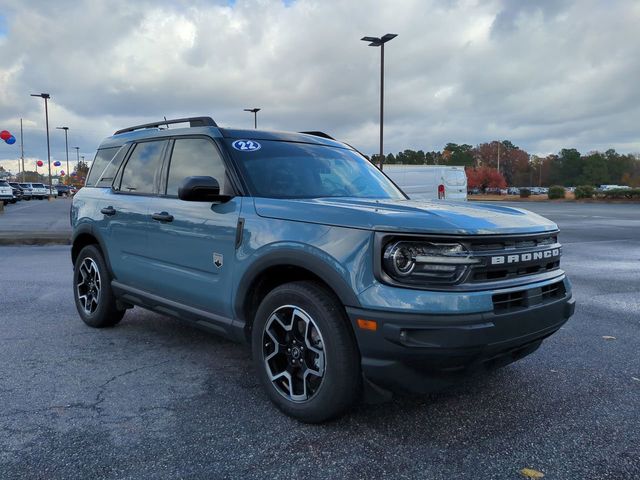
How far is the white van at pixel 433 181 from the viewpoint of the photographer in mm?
25922

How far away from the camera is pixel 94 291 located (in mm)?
5281

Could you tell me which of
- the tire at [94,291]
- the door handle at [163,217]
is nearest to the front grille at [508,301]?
the door handle at [163,217]

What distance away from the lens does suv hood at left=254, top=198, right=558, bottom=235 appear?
2777 mm

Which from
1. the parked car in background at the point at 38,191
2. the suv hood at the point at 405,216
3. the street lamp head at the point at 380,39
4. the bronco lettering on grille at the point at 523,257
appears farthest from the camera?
the parked car in background at the point at 38,191

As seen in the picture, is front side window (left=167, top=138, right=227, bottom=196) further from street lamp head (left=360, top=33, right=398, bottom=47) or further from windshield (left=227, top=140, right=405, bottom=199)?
street lamp head (left=360, top=33, right=398, bottom=47)

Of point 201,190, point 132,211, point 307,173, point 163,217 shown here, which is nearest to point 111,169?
point 132,211

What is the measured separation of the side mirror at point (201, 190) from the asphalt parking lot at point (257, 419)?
4.33 ft

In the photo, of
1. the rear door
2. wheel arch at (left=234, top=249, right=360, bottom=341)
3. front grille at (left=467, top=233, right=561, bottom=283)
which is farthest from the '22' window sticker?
front grille at (left=467, top=233, right=561, bottom=283)

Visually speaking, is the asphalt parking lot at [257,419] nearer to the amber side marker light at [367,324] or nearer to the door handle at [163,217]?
the amber side marker light at [367,324]

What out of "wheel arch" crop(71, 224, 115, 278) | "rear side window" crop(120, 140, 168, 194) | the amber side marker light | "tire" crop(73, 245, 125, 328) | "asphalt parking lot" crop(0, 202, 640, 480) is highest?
"rear side window" crop(120, 140, 168, 194)

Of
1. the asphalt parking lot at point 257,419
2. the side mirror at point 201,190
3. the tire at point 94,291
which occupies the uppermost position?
the side mirror at point 201,190

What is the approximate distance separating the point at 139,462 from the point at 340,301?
1331 millimetres

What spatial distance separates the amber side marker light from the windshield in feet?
4.12

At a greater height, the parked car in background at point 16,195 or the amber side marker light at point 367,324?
the parked car in background at point 16,195
